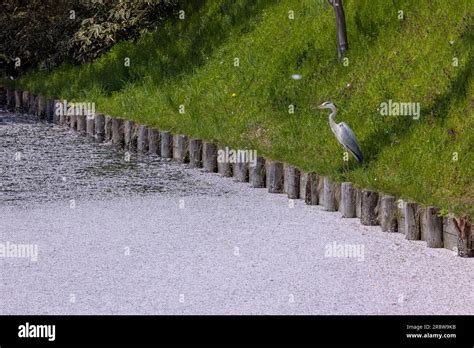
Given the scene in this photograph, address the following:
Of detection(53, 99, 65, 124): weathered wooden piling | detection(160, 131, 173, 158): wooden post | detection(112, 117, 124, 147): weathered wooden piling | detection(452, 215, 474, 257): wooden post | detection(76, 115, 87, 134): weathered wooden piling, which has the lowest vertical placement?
detection(452, 215, 474, 257): wooden post

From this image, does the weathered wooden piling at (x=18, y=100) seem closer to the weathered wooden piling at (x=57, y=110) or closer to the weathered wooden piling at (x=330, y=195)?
the weathered wooden piling at (x=57, y=110)

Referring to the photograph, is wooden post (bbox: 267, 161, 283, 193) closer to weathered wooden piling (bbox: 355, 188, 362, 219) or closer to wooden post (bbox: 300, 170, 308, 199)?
wooden post (bbox: 300, 170, 308, 199)

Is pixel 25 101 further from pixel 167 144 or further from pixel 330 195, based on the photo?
pixel 330 195

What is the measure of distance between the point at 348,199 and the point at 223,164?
360cm

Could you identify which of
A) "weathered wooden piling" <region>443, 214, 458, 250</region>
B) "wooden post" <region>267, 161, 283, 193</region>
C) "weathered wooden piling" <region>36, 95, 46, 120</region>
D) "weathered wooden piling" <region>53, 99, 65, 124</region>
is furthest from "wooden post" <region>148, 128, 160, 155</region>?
"weathered wooden piling" <region>443, 214, 458, 250</region>

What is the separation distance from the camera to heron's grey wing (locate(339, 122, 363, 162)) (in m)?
14.6

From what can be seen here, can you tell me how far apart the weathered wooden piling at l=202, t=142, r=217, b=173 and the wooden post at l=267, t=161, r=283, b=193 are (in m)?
1.78

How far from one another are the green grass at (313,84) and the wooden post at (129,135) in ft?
1.22

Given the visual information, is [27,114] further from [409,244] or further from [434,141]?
[409,244]

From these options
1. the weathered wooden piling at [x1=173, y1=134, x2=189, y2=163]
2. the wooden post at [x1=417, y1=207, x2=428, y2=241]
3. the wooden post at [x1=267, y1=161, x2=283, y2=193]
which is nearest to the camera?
the wooden post at [x1=417, y1=207, x2=428, y2=241]

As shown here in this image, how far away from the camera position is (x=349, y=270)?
11.6 metres

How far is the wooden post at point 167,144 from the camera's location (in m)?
18.7

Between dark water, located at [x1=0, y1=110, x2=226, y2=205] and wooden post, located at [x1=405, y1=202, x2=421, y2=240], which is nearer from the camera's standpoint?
wooden post, located at [x1=405, y1=202, x2=421, y2=240]

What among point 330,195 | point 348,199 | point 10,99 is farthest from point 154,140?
point 10,99
